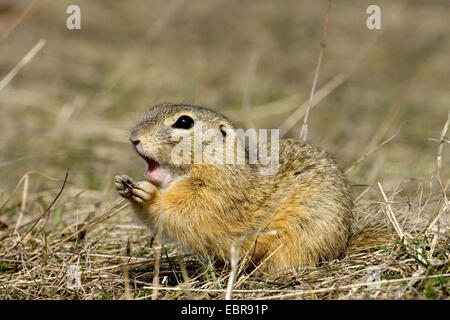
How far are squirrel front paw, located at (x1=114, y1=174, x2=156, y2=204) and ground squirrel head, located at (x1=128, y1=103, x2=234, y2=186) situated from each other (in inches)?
3.4

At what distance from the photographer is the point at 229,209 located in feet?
12.1

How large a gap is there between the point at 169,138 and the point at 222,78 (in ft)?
23.4

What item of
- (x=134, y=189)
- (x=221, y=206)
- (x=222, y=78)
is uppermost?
(x=222, y=78)

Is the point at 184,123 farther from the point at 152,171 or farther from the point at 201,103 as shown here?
the point at 201,103

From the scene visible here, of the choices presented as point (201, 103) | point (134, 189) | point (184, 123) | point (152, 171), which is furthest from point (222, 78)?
point (134, 189)

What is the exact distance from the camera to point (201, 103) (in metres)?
8.70

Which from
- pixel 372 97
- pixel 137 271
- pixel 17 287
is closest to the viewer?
pixel 17 287

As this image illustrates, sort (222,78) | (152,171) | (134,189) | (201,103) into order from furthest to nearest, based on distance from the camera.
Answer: (222,78) < (201,103) < (152,171) < (134,189)

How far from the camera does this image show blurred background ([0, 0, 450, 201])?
22.1ft

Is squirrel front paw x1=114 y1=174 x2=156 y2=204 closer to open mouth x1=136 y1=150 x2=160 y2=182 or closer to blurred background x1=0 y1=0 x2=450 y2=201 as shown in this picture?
open mouth x1=136 y1=150 x2=160 y2=182

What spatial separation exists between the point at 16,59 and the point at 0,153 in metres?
4.07
